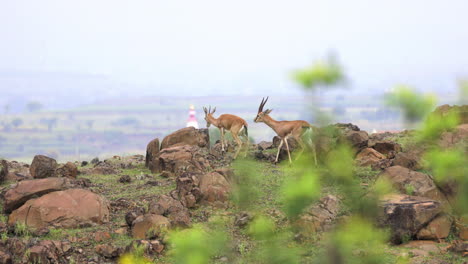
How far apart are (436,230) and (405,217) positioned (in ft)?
1.93

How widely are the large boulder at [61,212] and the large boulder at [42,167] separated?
12.7 feet

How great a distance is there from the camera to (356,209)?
9.50 feet

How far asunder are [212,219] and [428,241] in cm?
410

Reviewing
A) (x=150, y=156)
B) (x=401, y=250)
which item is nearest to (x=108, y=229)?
(x=401, y=250)

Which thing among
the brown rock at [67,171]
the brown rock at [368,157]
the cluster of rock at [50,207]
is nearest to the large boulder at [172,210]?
the cluster of rock at [50,207]

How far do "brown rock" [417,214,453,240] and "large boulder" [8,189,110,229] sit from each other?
6.20 metres

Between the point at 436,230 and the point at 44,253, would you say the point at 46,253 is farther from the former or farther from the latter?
the point at 436,230

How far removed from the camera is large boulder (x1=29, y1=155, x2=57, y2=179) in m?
16.8

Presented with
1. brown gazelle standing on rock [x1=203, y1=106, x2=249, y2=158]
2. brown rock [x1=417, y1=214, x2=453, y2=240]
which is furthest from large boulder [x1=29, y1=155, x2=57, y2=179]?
brown rock [x1=417, y1=214, x2=453, y2=240]

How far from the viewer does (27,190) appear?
1336cm

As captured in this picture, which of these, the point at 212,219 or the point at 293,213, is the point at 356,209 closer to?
the point at 293,213

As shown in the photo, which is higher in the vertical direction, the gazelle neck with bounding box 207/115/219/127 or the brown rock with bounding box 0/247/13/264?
the gazelle neck with bounding box 207/115/219/127

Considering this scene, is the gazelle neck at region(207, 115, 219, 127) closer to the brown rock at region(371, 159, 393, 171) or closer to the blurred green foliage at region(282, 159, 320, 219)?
the brown rock at region(371, 159, 393, 171)

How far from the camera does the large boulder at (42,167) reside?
16797mm
